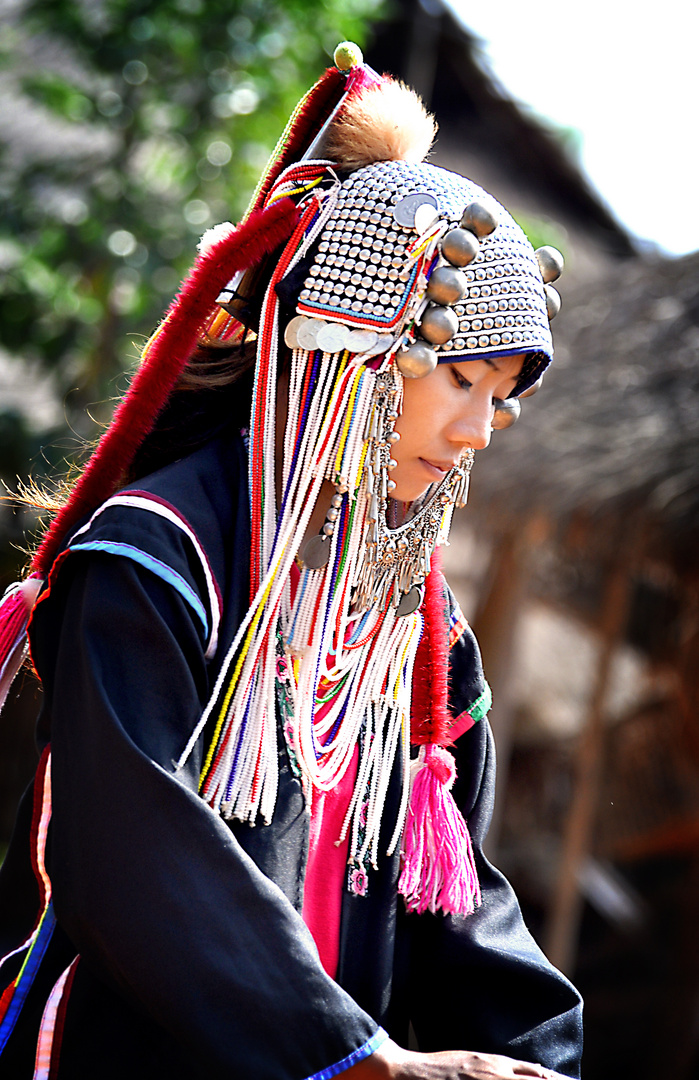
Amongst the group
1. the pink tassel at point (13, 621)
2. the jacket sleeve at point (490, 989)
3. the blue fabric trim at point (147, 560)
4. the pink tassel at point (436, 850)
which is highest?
the blue fabric trim at point (147, 560)

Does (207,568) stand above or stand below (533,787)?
above

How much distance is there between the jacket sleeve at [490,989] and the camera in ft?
5.96

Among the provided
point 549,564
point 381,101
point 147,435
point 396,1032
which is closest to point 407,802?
point 396,1032

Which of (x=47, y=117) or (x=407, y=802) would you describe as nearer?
(x=407, y=802)

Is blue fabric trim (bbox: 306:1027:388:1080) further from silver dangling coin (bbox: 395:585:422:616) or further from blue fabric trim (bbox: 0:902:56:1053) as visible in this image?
silver dangling coin (bbox: 395:585:422:616)

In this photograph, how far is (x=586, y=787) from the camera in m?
5.75

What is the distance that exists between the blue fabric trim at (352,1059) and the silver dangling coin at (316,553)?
0.70m

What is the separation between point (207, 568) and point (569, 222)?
11165 millimetres

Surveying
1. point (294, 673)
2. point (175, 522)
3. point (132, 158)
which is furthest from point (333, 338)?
point (132, 158)

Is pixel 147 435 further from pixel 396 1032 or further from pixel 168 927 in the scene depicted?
pixel 396 1032

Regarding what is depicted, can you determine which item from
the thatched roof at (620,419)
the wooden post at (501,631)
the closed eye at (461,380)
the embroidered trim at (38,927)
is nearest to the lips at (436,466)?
the closed eye at (461,380)

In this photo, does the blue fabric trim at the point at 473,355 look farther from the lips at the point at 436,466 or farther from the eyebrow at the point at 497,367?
the lips at the point at 436,466

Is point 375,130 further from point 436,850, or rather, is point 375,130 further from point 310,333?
point 436,850

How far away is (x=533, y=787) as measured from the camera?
713 centimetres
